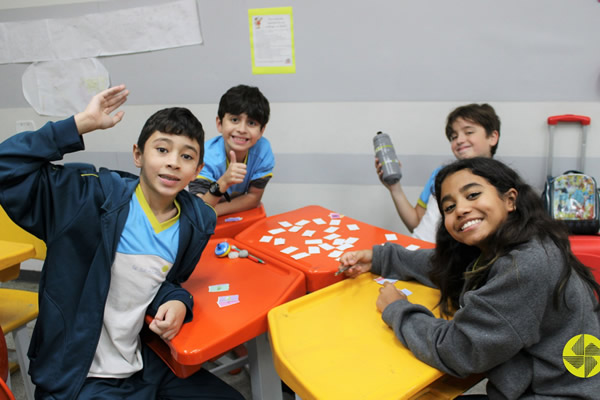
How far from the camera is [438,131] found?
2623 millimetres

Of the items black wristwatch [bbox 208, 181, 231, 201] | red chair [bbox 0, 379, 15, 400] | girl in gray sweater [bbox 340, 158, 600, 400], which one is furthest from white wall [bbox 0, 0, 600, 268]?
red chair [bbox 0, 379, 15, 400]

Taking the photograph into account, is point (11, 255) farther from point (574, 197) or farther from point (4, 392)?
point (574, 197)

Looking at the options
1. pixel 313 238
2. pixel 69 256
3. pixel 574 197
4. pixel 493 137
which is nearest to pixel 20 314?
pixel 69 256

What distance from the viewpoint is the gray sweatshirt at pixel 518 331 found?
92cm

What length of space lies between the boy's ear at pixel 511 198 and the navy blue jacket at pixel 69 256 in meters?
0.93

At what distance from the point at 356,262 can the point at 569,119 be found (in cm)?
177

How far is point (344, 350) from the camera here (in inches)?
41.4

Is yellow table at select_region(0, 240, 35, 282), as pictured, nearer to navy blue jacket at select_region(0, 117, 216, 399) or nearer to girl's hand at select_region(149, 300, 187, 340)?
navy blue jacket at select_region(0, 117, 216, 399)

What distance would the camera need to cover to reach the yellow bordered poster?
268cm

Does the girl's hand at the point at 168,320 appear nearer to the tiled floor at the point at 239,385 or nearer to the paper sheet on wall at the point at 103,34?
the tiled floor at the point at 239,385

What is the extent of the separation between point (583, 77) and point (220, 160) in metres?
2.06

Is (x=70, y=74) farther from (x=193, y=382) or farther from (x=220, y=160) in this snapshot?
(x=193, y=382)

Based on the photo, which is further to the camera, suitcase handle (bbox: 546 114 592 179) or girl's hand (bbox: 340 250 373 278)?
suitcase handle (bbox: 546 114 592 179)

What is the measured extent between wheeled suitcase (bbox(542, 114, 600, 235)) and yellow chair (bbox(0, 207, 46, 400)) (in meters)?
2.54
